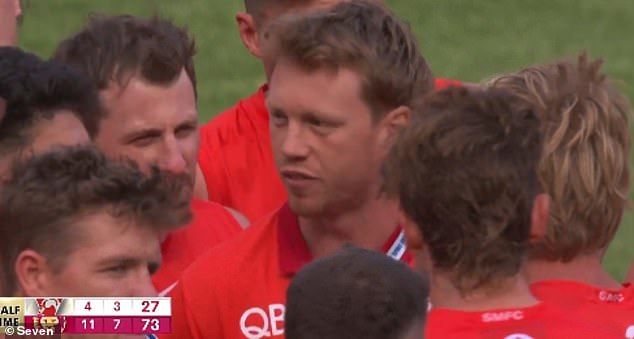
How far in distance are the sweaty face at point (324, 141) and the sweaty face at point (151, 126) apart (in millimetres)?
590

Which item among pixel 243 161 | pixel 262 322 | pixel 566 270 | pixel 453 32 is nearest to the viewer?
pixel 566 270

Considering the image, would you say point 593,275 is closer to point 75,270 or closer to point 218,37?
point 75,270

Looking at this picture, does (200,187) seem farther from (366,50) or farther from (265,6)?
(366,50)

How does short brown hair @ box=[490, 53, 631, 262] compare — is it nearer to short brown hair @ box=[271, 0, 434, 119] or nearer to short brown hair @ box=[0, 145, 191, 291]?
short brown hair @ box=[271, 0, 434, 119]

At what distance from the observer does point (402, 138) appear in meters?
4.81

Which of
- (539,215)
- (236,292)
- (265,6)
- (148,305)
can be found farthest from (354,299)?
(265,6)

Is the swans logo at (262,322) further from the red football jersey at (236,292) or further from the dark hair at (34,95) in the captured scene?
the dark hair at (34,95)

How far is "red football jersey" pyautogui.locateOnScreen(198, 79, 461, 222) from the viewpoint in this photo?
272 inches

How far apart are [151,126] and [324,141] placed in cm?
83

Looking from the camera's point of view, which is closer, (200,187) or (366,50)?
(366,50)

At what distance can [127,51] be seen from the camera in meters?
6.31

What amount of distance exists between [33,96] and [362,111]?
101 cm

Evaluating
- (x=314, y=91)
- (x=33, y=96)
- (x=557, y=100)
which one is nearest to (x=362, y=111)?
(x=314, y=91)

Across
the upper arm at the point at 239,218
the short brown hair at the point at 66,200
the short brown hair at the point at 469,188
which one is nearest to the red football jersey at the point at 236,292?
the short brown hair at the point at 66,200
